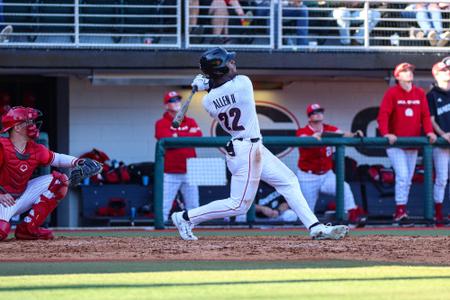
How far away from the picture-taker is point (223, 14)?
1686cm

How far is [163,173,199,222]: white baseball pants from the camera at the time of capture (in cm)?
1435

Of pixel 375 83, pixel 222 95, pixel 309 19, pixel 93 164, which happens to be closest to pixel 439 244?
pixel 222 95

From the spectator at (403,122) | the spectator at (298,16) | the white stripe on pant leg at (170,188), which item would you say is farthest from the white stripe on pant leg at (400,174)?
the spectator at (298,16)

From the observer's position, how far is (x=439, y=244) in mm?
10547

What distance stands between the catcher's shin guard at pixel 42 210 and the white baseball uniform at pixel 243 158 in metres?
1.45

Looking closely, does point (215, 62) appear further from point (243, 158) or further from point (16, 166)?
point (16, 166)

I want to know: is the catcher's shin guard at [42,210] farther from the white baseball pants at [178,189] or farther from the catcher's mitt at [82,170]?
the white baseball pants at [178,189]

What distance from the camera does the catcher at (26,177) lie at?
1109 centimetres

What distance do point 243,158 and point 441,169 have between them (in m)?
5.00

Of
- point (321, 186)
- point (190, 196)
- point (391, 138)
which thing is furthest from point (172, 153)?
point (391, 138)

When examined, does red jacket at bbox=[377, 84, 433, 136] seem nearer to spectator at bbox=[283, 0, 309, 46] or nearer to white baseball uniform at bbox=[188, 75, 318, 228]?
spectator at bbox=[283, 0, 309, 46]

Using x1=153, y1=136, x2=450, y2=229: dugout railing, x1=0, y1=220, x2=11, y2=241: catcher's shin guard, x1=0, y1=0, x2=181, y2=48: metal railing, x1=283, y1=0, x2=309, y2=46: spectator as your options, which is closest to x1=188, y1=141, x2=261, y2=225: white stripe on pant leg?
x1=0, y1=220, x2=11, y2=241: catcher's shin guard

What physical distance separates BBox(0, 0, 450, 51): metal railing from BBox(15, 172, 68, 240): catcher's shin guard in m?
5.23

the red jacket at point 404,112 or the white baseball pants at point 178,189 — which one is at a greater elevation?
the red jacket at point 404,112
